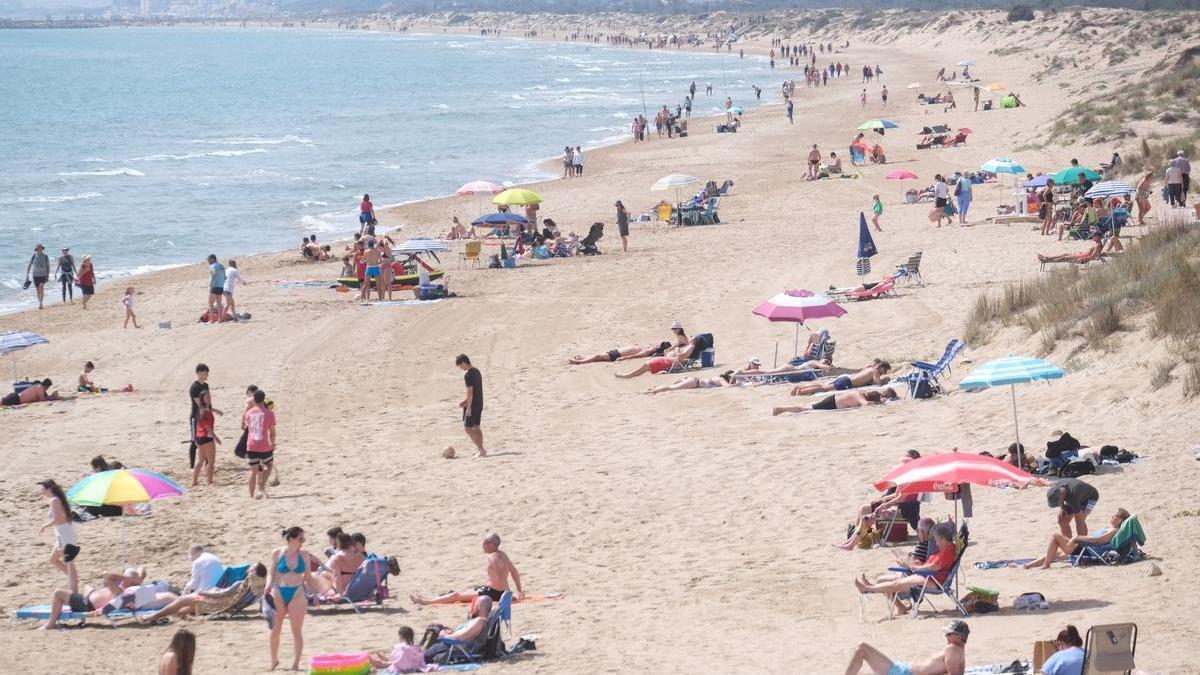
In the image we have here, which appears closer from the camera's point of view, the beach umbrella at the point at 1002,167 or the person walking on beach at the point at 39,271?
the person walking on beach at the point at 39,271

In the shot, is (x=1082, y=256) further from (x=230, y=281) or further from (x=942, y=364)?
(x=230, y=281)

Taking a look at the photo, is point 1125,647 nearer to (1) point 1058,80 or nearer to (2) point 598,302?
(2) point 598,302

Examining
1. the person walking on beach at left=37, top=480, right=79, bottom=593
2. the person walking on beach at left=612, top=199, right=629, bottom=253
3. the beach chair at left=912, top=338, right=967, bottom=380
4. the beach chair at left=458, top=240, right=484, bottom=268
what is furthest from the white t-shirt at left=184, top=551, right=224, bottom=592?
the person walking on beach at left=612, top=199, right=629, bottom=253

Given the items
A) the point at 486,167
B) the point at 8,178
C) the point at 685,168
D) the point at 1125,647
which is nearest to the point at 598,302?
the point at 1125,647

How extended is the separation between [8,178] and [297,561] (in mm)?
45311

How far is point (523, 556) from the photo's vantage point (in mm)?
12078

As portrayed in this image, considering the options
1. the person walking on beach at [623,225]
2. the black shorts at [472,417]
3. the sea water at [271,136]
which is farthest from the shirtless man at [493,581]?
the sea water at [271,136]

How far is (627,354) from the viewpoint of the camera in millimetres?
19188

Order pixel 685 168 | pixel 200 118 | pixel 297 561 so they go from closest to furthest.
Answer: pixel 297 561 < pixel 685 168 < pixel 200 118

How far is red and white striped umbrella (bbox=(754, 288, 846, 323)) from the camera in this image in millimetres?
16812

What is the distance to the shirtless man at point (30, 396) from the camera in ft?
60.1

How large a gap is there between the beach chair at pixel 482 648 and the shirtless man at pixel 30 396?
35.2ft

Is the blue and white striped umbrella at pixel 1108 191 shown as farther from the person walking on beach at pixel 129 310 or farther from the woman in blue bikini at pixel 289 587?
the woman in blue bikini at pixel 289 587

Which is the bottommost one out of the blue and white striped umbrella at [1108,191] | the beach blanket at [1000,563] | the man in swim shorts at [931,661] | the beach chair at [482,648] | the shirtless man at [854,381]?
the beach chair at [482,648]
